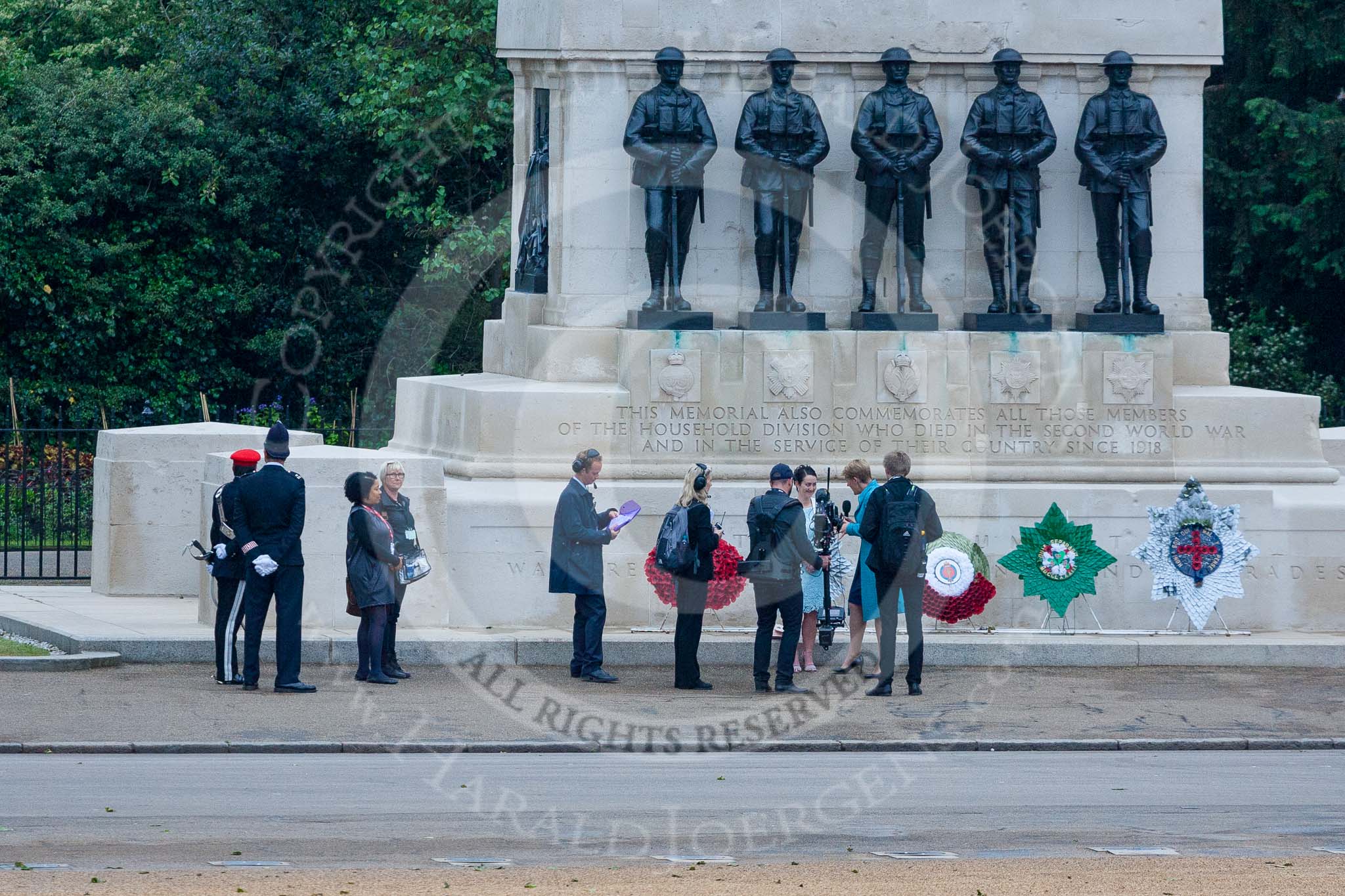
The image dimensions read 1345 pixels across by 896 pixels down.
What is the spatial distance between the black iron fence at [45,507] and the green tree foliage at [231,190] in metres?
5.24

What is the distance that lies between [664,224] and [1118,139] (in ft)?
13.5

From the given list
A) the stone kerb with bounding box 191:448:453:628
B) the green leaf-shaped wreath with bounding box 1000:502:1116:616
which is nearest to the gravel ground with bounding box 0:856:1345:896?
the stone kerb with bounding box 191:448:453:628

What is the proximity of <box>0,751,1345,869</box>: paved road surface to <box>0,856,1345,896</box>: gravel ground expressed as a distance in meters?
0.27

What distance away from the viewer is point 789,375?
18.5 m

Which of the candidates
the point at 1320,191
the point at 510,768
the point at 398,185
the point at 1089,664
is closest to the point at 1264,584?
the point at 1089,664

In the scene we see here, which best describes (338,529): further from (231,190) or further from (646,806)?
(231,190)

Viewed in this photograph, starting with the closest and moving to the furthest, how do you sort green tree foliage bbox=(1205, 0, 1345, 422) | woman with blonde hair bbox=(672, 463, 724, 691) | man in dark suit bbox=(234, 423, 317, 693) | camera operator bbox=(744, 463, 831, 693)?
man in dark suit bbox=(234, 423, 317, 693), camera operator bbox=(744, 463, 831, 693), woman with blonde hair bbox=(672, 463, 724, 691), green tree foliage bbox=(1205, 0, 1345, 422)

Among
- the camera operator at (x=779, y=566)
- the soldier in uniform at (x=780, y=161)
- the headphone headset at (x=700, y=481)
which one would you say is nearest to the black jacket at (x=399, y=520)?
the headphone headset at (x=700, y=481)

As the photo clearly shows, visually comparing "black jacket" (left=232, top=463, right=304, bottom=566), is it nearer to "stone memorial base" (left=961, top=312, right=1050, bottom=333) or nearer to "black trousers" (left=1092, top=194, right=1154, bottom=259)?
"stone memorial base" (left=961, top=312, right=1050, bottom=333)

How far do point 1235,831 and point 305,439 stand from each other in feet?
37.5

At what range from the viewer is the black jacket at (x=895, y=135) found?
731 inches

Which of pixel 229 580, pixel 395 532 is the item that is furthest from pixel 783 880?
pixel 229 580

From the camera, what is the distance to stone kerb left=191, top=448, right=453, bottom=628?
666 inches

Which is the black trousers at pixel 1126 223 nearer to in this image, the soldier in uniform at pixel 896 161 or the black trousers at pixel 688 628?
the soldier in uniform at pixel 896 161
